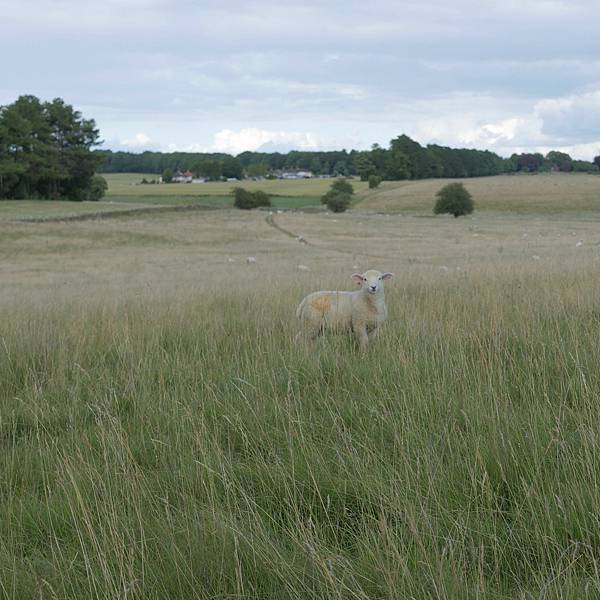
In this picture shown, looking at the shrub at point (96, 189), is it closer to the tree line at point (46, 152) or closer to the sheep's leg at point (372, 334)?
the tree line at point (46, 152)

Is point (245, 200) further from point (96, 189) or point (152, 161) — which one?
point (152, 161)

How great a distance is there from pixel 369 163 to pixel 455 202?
71269 millimetres

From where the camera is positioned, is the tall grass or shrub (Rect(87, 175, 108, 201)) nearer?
the tall grass

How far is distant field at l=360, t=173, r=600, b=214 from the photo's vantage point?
77375mm

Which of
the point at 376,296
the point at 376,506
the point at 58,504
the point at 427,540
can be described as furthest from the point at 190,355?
the point at 427,540

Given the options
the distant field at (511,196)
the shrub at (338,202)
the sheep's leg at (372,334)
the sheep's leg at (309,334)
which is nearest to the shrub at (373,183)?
the distant field at (511,196)

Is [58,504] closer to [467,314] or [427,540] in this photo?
[427,540]

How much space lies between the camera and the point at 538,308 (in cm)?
754

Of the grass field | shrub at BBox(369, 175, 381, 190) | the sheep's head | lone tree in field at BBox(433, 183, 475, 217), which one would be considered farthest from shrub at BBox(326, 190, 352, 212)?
the sheep's head

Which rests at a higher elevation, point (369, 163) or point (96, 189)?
point (369, 163)

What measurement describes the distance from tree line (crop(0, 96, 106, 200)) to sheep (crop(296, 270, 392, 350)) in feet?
237

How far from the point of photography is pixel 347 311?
748 centimetres

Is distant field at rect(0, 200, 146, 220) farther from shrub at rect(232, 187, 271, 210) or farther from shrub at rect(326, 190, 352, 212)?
shrub at rect(326, 190, 352, 212)

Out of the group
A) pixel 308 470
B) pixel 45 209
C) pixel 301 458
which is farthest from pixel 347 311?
pixel 45 209
